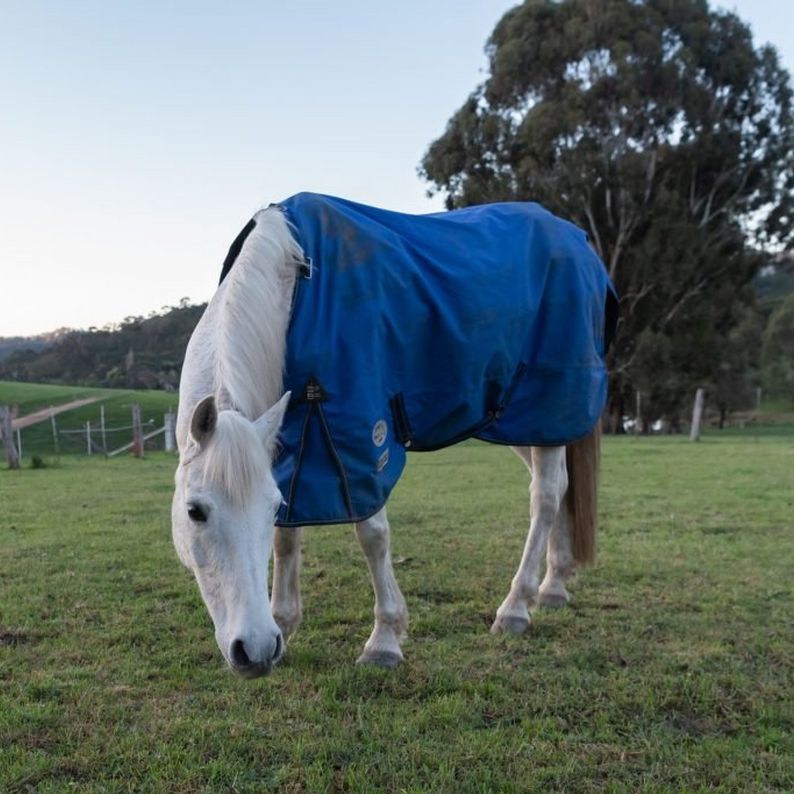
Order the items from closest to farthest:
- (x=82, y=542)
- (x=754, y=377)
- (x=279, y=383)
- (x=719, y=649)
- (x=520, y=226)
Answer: (x=279, y=383)
(x=719, y=649)
(x=520, y=226)
(x=82, y=542)
(x=754, y=377)

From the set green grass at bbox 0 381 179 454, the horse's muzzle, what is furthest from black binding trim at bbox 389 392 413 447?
green grass at bbox 0 381 179 454

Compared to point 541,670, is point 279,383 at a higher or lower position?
higher

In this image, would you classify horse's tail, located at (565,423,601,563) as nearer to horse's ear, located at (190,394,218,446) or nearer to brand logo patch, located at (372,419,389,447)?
Answer: brand logo patch, located at (372,419,389,447)

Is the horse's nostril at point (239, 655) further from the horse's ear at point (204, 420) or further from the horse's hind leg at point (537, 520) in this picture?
the horse's hind leg at point (537, 520)

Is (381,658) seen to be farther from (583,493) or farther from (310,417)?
(583,493)

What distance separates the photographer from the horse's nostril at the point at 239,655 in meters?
2.07

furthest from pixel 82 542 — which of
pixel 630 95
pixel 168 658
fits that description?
pixel 630 95

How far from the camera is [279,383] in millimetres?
2768

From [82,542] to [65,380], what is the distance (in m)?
50.5

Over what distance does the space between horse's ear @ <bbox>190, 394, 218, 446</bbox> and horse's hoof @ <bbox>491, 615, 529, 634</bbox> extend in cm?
187

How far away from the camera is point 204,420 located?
2.25 meters

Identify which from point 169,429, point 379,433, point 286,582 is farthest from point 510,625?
point 169,429

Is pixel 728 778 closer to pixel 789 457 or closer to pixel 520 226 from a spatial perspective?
pixel 520 226

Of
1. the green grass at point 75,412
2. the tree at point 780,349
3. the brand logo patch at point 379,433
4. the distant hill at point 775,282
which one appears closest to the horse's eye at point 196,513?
the brand logo patch at point 379,433
